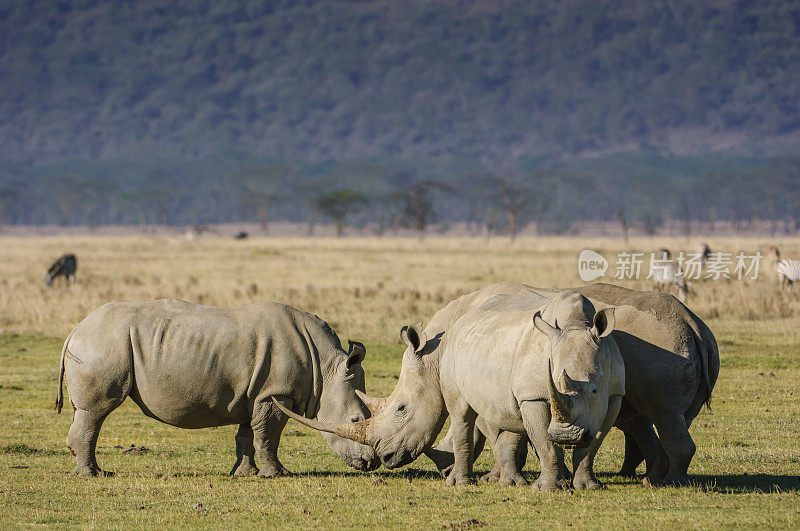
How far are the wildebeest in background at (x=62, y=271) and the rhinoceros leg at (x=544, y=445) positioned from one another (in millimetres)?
28973

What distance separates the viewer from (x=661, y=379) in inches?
384

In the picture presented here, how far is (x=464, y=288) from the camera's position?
3369 cm

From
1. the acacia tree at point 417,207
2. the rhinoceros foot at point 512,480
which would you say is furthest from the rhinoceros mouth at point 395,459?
the acacia tree at point 417,207

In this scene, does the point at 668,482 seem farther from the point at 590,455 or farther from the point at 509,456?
the point at 509,456

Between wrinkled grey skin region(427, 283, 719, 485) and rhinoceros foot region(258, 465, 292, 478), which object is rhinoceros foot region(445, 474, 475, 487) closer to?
wrinkled grey skin region(427, 283, 719, 485)

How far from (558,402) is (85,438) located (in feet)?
15.9

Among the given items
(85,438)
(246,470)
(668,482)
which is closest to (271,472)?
(246,470)

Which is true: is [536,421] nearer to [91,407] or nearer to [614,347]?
[614,347]

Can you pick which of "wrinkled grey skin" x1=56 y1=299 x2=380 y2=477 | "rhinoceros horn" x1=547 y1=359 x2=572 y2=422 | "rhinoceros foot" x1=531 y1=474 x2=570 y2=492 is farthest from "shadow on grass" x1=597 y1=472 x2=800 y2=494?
"wrinkled grey skin" x1=56 y1=299 x2=380 y2=477

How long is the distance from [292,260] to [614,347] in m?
45.1

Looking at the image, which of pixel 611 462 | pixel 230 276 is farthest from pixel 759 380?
pixel 230 276

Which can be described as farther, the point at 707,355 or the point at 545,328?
the point at 707,355

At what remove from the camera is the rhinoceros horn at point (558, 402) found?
8.37m

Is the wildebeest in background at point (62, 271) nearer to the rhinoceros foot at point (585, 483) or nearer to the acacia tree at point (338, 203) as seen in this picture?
the rhinoceros foot at point (585, 483)
